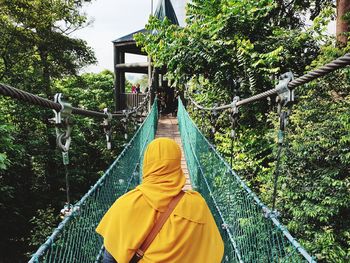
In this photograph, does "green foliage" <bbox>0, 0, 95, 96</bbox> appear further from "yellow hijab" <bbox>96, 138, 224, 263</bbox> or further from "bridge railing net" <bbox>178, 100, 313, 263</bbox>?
"yellow hijab" <bbox>96, 138, 224, 263</bbox>

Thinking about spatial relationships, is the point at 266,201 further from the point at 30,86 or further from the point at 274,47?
the point at 30,86

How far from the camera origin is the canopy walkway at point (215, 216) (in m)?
1.48

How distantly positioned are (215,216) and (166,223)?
2076 mm

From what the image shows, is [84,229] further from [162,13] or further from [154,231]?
[162,13]

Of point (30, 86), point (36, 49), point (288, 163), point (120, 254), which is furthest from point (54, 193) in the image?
point (120, 254)

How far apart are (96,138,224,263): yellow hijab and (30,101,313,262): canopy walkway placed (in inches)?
9.8

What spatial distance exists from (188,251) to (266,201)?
3.46 m

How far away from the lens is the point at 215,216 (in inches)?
123

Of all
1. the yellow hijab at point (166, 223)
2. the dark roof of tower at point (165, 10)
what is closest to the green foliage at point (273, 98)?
the yellow hijab at point (166, 223)

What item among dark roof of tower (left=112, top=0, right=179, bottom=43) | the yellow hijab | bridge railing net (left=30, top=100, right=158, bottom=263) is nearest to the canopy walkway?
bridge railing net (left=30, top=100, right=158, bottom=263)

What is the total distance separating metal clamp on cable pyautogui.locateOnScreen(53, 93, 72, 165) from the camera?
4.89 feet

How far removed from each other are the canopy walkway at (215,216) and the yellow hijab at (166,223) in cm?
25

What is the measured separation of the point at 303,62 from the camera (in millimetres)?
4902

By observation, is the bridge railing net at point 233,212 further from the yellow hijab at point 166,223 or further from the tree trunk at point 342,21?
the tree trunk at point 342,21
